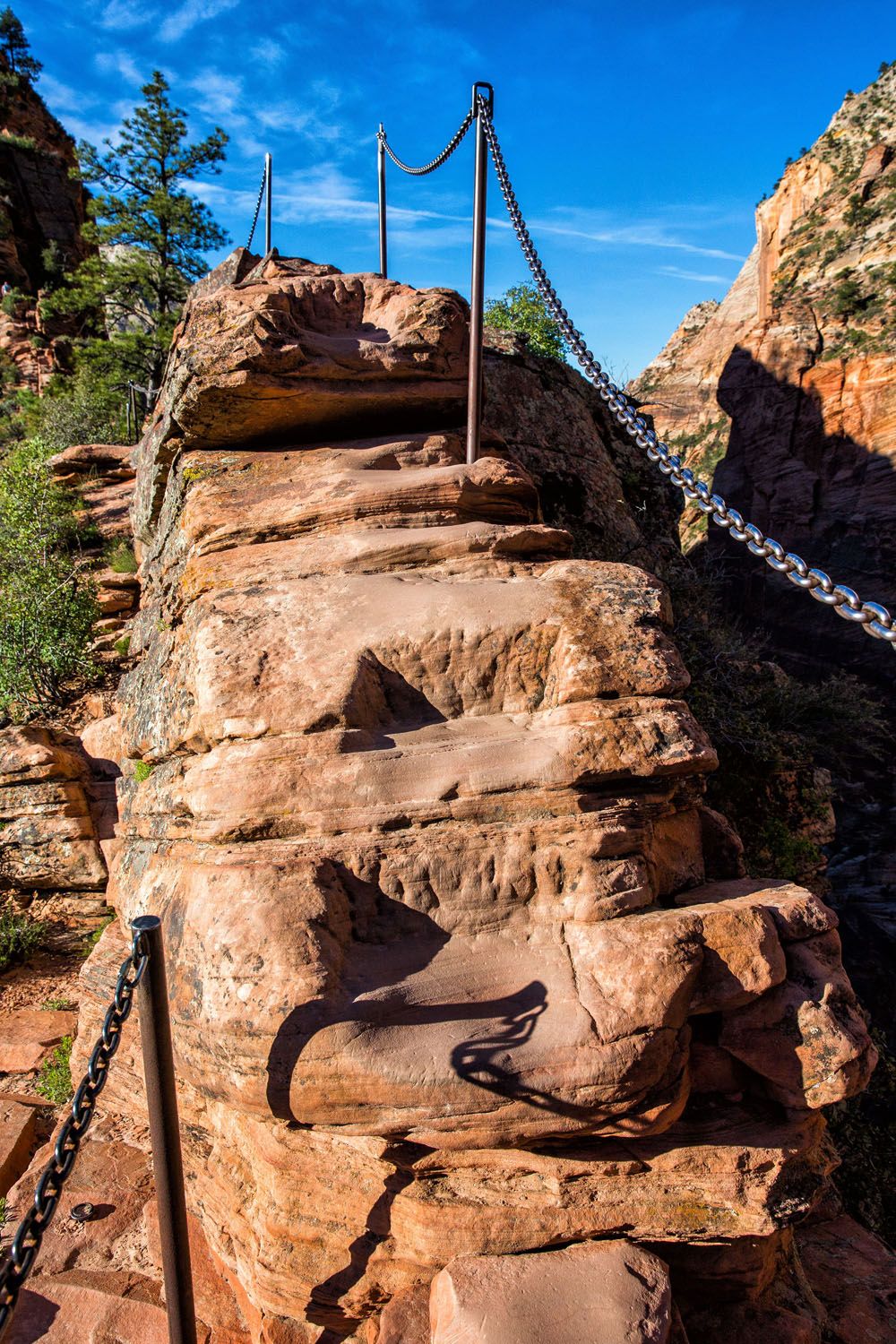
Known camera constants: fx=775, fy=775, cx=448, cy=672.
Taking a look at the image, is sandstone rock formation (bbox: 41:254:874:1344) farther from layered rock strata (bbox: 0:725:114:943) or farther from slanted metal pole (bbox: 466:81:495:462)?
layered rock strata (bbox: 0:725:114:943)

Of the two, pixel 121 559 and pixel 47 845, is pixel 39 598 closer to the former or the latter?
pixel 121 559

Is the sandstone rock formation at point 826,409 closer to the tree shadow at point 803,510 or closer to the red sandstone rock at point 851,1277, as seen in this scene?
the tree shadow at point 803,510

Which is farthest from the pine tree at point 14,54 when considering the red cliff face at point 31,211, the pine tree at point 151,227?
the pine tree at point 151,227

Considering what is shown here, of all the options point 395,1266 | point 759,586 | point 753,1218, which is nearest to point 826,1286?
point 753,1218

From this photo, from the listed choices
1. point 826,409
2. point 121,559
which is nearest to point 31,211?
point 121,559

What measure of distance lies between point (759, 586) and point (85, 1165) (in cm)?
3116

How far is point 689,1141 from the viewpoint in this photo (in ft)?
10.6

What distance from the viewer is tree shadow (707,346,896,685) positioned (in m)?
28.6

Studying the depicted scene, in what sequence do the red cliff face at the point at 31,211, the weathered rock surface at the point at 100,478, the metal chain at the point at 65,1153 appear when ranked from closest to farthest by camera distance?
the metal chain at the point at 65,1153
the weathered rock surface at the point at 100,478
the red cliff face at the point at 31,211

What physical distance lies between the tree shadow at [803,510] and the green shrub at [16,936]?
25.1m

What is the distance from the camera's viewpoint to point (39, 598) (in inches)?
376

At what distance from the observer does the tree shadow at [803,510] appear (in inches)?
1126

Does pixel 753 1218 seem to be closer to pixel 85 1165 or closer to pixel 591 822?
pixel 591 822

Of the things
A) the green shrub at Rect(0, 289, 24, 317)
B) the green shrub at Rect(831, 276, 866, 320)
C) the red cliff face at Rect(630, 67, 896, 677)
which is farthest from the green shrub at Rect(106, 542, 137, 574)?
the green shrub at Rect(831, 276, 866, 320)
